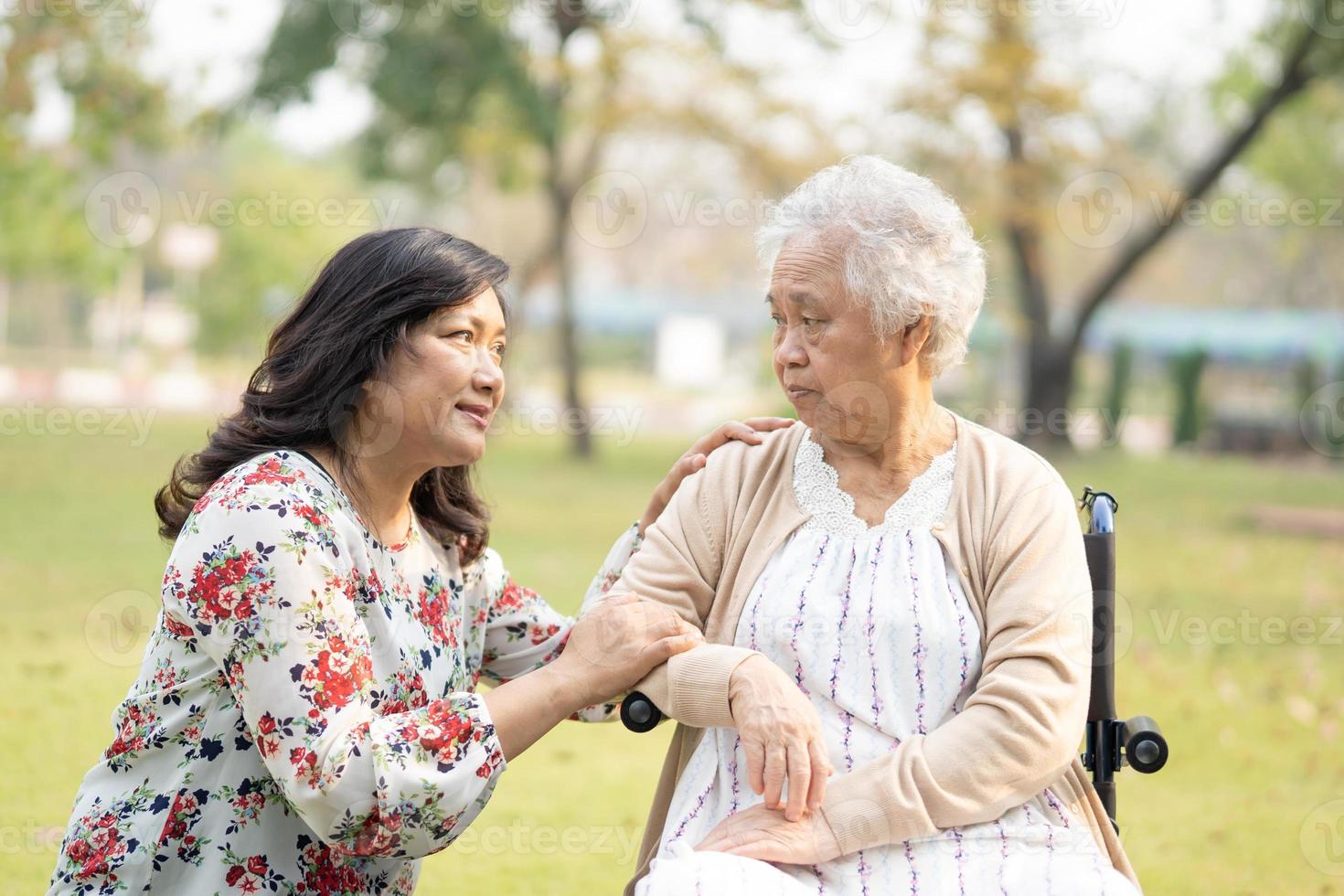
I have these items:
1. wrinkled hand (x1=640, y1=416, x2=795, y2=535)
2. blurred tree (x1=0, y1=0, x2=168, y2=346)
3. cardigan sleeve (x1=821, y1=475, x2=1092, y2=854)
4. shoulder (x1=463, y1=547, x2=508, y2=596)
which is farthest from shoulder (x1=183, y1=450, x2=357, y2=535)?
blurred tree (x1=0, y1=0, x2=168, y2=346)

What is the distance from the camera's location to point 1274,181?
3052 cm

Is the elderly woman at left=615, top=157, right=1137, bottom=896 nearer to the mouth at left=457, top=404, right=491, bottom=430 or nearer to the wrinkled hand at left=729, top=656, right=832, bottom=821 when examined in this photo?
the wrinkled hand at left=729, top=656, right=832, bottom=821

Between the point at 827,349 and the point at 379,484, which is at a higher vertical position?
the point at 827,349

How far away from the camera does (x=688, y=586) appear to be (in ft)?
8.33

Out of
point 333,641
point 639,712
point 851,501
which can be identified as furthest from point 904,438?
point 333,641

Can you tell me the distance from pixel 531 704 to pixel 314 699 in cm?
36

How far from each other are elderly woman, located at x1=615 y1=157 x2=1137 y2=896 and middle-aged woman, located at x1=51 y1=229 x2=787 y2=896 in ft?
0.67

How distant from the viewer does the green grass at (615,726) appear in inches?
166

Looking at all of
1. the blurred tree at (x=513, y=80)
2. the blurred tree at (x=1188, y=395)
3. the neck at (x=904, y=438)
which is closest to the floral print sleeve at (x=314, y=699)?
the neck at (x=904, y=438)

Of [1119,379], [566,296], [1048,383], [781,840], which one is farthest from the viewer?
[1119,379]

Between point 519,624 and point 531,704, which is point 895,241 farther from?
point 519,624

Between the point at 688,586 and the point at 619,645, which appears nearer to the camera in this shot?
the point at 619,645

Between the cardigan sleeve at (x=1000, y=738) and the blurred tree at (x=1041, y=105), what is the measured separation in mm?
14351

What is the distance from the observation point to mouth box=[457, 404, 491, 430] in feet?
7.77
